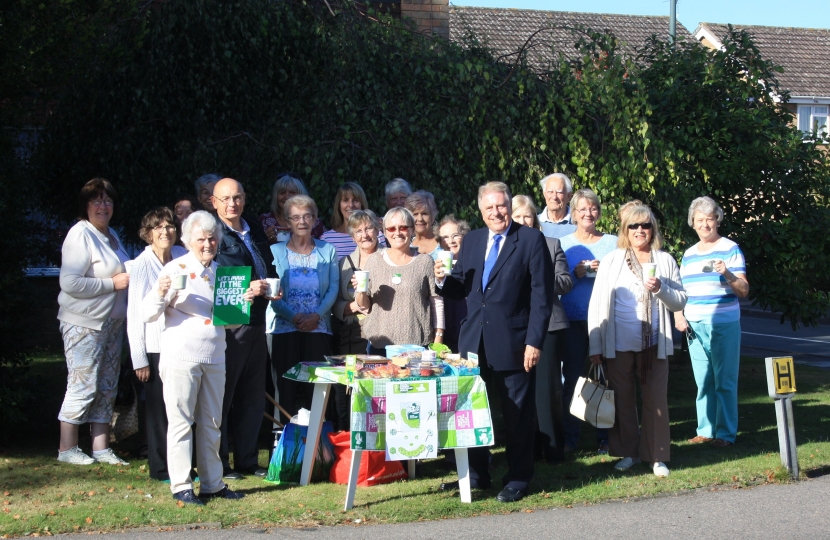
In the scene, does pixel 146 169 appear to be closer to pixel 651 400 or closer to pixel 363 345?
pixel 363 345

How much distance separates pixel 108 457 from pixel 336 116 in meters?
4.11

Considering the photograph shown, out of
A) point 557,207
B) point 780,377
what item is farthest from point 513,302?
point 780,377

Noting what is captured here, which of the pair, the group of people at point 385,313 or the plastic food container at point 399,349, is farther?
the plastic food container at point 399,349

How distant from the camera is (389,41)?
32.3 feet

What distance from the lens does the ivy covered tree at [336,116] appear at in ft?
30.7

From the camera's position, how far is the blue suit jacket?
6117mm

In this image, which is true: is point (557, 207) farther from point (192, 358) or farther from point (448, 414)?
point (192, 358)

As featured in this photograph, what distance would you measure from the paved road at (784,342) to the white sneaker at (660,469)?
25.3 ft

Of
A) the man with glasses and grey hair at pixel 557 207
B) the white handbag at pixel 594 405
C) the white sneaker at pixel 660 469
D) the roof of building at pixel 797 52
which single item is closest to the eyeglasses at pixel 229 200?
the man with glasses and grey hair at pixel 557 207

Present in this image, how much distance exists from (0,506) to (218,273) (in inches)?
79.8

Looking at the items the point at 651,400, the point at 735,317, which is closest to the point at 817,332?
the point at 735,317

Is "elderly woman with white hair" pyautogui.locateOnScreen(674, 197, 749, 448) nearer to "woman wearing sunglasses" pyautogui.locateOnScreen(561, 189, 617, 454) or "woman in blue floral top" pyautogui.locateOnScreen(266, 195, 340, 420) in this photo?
"woman wearing sunglasses" pyautogui.locateOnScreen(561, 189, 617, 454)

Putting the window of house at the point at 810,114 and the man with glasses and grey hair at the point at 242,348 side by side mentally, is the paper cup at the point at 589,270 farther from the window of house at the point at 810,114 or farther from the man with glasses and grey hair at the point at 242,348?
the window of house at the point at 810,114

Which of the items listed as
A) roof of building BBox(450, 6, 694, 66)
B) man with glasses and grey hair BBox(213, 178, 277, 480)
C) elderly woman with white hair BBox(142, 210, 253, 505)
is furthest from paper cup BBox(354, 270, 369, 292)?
roof of building BBox(450, 6, 694, 66)
